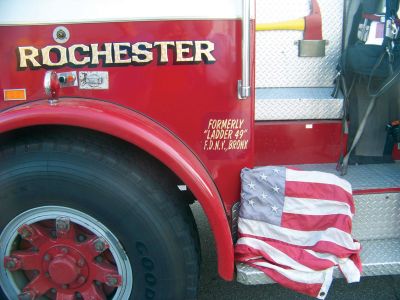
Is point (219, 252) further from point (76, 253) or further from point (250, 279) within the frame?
point (76, 253)

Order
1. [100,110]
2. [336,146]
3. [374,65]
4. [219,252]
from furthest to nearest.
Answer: [336,146] < [374,65] < [219,252] < [100,110]

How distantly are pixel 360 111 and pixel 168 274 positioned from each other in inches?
66.4

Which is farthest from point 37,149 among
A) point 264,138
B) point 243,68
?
point 264,138

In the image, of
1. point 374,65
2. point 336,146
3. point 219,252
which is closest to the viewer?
point 219,252

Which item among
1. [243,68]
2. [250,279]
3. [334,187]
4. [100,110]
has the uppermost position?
[243,68]

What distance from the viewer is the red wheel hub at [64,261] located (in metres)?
2.10

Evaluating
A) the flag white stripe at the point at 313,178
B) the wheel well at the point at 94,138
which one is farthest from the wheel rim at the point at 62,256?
the flag white stripe at the point at 313,178

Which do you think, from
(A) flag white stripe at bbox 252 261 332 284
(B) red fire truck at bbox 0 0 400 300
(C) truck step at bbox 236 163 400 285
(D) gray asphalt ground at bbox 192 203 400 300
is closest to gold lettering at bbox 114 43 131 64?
(B) red fire truck at bbox 0 0 400 300

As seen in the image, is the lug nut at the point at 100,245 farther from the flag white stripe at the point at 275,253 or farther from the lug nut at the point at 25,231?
the flag white stripe at the point at 275,253

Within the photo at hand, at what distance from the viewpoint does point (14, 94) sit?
2064mm

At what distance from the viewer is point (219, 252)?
6.82ft

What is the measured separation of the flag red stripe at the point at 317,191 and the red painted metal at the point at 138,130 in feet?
1.28

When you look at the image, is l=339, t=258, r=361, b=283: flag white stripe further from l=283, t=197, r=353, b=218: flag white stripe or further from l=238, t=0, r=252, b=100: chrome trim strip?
l=238, t=0, r=252, b=100: chrome trim strip

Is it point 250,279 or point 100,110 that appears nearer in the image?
point 100,110
